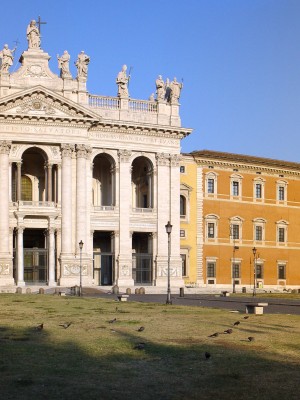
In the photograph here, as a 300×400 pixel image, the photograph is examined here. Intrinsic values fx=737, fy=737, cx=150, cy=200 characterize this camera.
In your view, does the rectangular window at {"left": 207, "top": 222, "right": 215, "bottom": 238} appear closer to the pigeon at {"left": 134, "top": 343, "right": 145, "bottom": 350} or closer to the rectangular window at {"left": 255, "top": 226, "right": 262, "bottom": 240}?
the rectangular window at {"left": 255, "top": 226, "right": 262, "bottom": 240}

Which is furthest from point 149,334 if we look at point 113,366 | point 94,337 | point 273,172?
point 273,172

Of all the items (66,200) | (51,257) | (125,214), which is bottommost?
(51,257)

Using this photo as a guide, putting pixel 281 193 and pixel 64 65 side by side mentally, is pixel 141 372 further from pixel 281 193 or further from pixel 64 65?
pixel 281 193

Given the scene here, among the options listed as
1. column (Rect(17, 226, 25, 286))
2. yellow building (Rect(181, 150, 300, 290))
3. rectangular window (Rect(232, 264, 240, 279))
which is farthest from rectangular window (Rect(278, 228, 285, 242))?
column (Rect(17, 226, 25, 286))

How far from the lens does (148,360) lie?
15531 mm

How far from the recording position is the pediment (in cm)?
6184

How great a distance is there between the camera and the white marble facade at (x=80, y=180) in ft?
205

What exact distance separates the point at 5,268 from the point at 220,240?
24.6 m

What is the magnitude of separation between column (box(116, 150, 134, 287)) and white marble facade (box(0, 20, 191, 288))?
9 centimetres

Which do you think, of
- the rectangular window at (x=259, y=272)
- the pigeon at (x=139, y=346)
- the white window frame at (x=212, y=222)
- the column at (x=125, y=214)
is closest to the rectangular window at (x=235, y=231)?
the white window frame at (x=212, y=222)

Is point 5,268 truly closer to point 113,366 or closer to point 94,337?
point 94,337

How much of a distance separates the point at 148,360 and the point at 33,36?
178ft

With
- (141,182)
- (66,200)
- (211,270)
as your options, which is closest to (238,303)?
(66,200)

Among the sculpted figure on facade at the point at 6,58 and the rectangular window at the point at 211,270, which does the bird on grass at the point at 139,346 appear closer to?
the sculpted figure on facade at the point at 6,58
